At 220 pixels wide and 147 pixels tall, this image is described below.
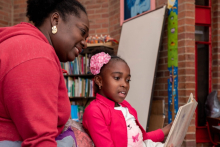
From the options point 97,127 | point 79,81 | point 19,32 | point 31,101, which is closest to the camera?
point 31,101

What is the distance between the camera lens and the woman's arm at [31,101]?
0.61 m

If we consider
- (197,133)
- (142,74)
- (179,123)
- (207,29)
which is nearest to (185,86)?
(142,74)

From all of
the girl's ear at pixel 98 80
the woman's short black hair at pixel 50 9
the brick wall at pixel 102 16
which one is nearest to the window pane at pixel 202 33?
the brick wall at pixel 102 16

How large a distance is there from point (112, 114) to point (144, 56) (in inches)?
73.8

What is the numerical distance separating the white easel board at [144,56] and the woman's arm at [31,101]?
2.30 metres

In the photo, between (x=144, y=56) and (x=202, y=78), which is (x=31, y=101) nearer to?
(x=144, y=56)

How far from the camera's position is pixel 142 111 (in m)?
2.90

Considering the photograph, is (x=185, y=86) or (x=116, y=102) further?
(x=185, y=86)

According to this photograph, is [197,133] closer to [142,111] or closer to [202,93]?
[202,93]

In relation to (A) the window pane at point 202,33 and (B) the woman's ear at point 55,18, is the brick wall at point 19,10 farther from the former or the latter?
(B) the woman's ear at point 55,18

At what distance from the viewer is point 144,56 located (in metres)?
3.05

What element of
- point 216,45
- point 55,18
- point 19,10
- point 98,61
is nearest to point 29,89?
point 55,18

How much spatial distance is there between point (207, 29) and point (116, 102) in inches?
99.6

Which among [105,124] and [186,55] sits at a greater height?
[186,55]
